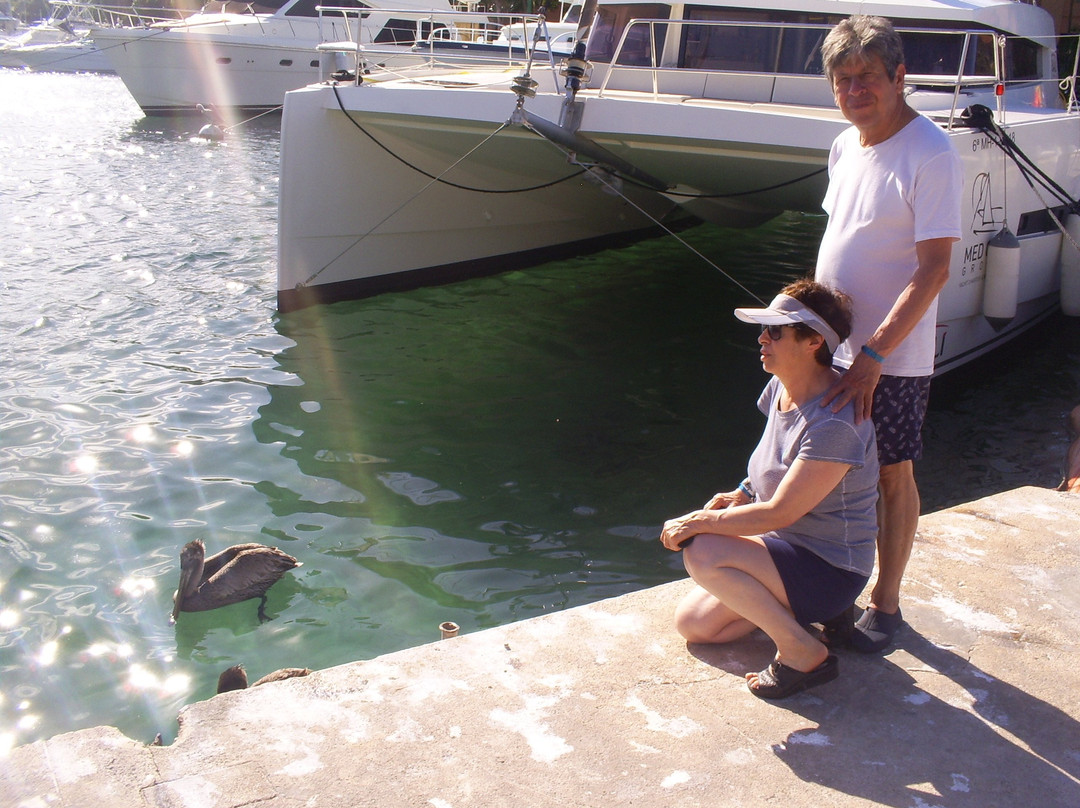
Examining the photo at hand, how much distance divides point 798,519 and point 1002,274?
5209 mm

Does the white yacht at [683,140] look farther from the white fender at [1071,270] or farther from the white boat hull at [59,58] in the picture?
the white boat hull at [59,58]

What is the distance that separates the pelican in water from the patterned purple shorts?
2.86m

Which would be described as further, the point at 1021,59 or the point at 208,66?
the point at 208,66

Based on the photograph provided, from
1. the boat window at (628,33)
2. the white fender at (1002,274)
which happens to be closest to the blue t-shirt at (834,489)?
the white fender at (1002,274)

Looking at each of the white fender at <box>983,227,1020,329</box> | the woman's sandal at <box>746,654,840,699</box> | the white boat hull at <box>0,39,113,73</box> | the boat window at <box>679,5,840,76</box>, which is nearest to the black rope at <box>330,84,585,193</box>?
the boat window at <box>679,5,840,76</box>

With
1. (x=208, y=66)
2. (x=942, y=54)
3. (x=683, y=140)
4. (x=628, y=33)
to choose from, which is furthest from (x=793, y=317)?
(x=208, y=66)

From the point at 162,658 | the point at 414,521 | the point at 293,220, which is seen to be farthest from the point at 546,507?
the point at 293,220

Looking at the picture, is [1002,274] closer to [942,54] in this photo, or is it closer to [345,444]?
[942,54]

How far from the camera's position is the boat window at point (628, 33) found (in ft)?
28.2

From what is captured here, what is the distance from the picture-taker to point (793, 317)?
2.59 metres

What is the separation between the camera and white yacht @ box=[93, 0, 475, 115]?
25.5 m

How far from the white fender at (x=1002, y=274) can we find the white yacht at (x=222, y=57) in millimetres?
21036

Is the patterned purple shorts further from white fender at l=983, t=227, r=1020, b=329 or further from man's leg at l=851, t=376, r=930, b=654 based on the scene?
white fender at l=983, t=227, r=1020, b=329

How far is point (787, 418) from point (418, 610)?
92.1 inches
